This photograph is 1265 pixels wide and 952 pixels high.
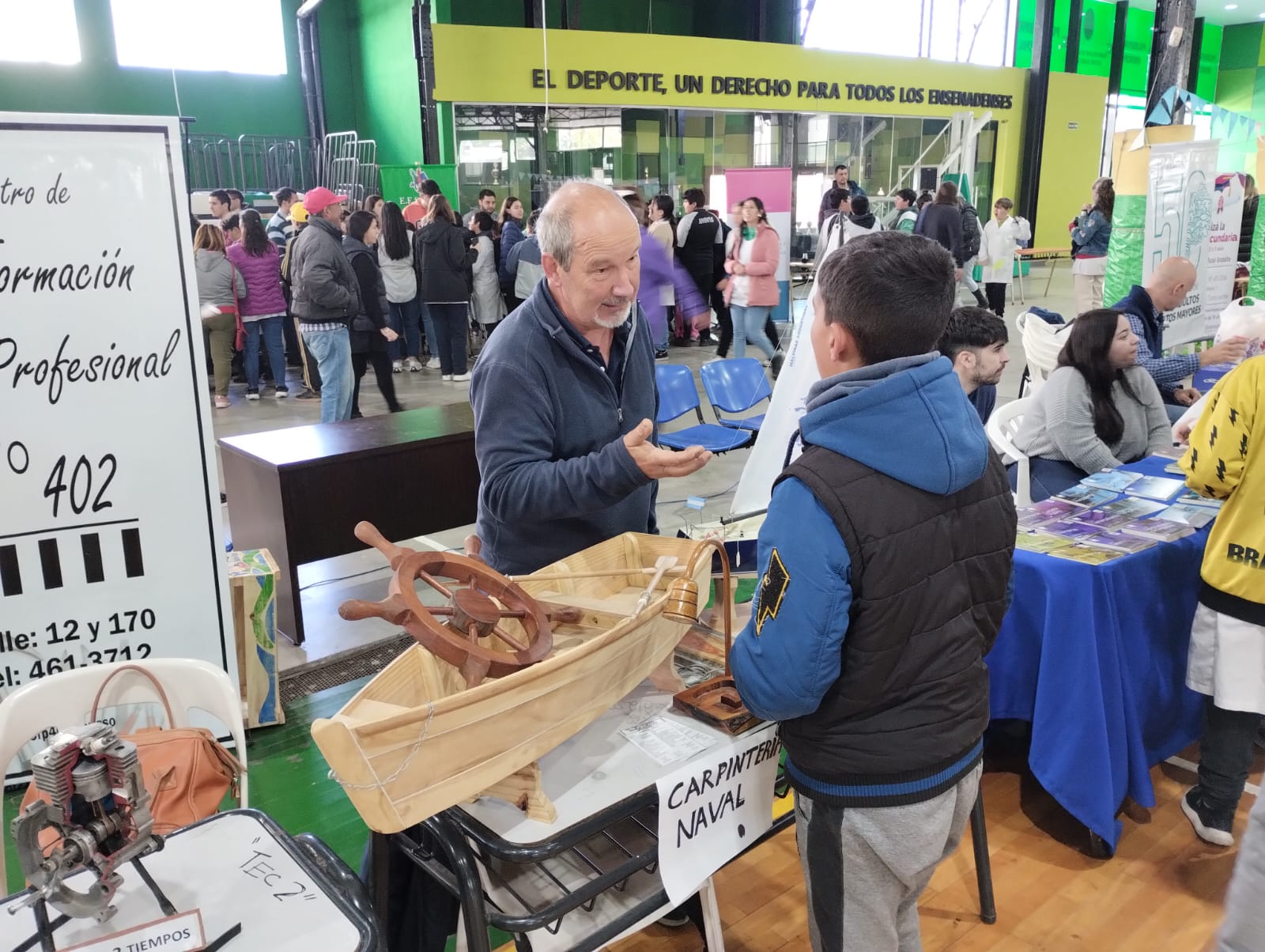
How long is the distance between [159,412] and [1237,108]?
31222 mm

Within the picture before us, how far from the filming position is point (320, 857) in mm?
1442

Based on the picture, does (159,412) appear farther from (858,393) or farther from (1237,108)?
(1237,108)

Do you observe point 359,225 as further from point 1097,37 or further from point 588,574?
point 1097,37

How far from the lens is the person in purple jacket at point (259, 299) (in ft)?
24.1

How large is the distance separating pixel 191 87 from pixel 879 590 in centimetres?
1426

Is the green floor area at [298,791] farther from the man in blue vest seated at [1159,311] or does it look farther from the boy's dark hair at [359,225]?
the boy's dark hair at [359,225]

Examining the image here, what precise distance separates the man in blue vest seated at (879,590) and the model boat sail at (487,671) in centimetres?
21

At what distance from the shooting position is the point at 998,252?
10844 millimetres

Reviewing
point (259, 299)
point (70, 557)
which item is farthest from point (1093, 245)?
point (70, 557)

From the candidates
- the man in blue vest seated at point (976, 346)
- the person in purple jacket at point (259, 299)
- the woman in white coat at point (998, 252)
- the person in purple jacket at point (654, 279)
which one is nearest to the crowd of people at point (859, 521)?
the man in blue vest seated at point (976, 346)

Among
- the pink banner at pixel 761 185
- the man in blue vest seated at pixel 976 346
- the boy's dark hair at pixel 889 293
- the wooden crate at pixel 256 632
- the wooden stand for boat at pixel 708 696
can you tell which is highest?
the pink banner at pixel 761 185

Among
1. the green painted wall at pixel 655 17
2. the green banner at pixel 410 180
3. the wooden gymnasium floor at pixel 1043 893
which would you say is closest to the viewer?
the wooden gymnasium floor at pixel 1043 893

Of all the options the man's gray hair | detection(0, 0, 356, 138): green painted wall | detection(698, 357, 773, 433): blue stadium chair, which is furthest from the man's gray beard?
detection(0, 0, 356, 138): green painted wall

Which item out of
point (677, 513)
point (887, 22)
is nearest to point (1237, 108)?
point (887, 22)
